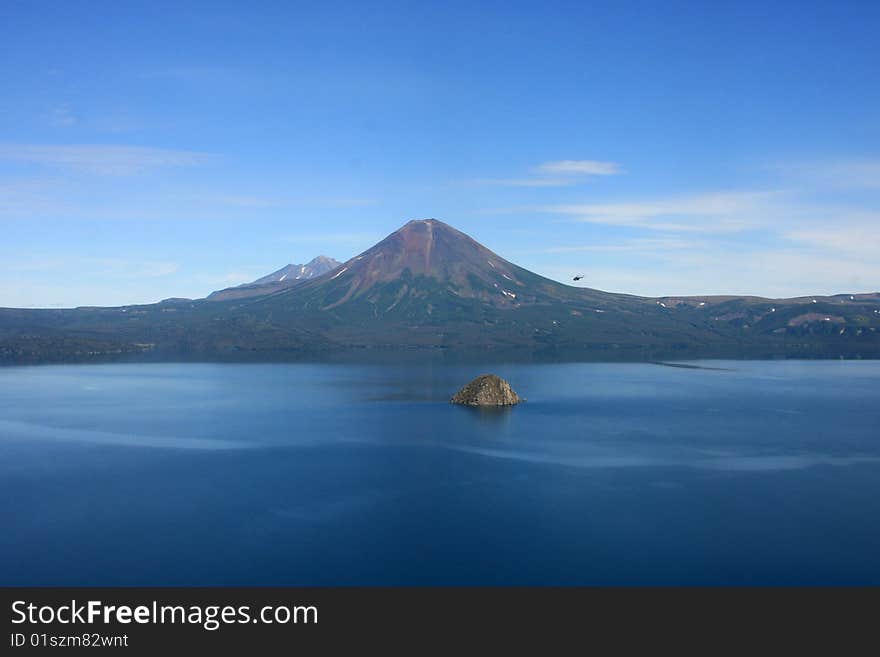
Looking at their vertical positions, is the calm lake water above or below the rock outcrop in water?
below

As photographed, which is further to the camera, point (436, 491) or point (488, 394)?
point (488, 394)

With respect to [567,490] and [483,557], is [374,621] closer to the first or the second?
[483,557]

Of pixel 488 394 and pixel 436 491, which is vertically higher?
pixel 488 394

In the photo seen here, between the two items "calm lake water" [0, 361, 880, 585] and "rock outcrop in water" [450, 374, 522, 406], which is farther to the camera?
"rock outcrop in water" [450, 374, 522, 406]

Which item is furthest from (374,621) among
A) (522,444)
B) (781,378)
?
(781,378)
